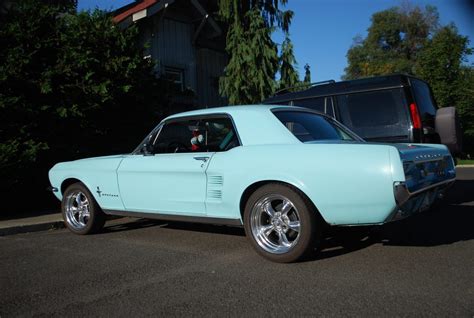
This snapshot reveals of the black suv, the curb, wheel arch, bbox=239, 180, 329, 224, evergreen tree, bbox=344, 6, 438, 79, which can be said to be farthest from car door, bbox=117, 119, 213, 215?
evergreen tree, bbox=344, 6, 438, 79

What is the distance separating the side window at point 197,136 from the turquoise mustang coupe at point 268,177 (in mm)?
12

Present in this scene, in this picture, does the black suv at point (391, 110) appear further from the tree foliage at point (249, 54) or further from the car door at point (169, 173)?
the tree foliage at point (249, 54)

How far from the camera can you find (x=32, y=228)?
265 inches

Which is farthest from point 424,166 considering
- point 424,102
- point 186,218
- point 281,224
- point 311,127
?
point 424,102

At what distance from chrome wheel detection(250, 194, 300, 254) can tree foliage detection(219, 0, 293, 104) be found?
830cm

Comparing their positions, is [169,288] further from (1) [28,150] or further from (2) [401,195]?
(1) [28,150]

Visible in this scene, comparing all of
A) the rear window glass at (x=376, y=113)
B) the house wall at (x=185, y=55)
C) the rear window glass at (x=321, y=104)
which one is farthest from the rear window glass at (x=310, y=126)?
the house wall at (x=185, y=55)

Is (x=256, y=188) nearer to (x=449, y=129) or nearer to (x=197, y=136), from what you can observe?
(x=197, y=136)

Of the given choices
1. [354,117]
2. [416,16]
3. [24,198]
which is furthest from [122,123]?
[416,16]

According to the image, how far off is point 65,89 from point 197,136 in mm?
4208

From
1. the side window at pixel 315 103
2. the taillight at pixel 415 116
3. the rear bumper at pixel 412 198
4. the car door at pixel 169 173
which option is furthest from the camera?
the side window at pixel 315 103

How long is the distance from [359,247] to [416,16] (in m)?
50.9

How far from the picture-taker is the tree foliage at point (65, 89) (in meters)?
7.68

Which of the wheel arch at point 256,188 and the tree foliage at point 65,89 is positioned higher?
the tree foliage at point 65,89
